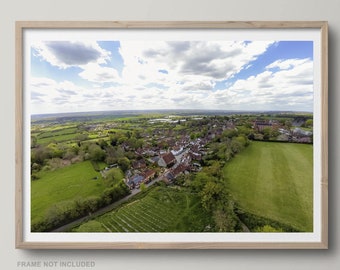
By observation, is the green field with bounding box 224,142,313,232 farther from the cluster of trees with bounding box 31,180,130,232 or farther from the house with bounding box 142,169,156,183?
the cluster of trees with bounding box 31,180,130,232

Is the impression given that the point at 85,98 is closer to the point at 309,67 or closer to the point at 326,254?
the point at 309,67

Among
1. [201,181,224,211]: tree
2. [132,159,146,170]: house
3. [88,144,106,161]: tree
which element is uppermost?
[88,144,106,161]: tree

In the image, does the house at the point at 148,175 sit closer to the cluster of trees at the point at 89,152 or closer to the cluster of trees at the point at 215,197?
the cluster of trees at the point at 89,152

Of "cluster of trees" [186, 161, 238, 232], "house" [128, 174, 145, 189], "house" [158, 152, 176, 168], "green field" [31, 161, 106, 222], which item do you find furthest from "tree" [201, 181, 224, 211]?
"green field" [31, 161, 106, 222]
